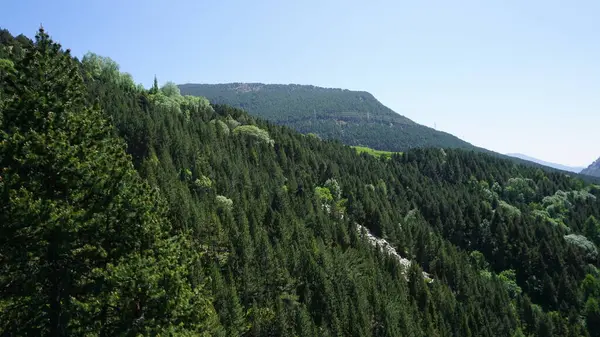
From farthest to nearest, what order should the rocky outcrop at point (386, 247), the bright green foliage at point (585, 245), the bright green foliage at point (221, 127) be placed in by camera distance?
the bright green foliage at point (585, 245) < the bright green foliage at point (221, 127) < the rocky outcrop at point (386, 247)

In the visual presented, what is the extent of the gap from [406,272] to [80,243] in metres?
90.4

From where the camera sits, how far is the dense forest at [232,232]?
17.7 m

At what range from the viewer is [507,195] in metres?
198

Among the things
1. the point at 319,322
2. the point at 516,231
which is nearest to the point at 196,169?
the point at 319,322

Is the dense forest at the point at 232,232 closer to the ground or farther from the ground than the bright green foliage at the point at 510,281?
farther from the ground

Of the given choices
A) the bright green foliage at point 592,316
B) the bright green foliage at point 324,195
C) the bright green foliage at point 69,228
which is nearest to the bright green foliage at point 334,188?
the bright green foliage at point 324,195

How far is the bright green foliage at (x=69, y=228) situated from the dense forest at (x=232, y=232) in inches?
3.0

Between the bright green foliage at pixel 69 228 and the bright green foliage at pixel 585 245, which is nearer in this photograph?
the bright green foliage at pixel 69 228

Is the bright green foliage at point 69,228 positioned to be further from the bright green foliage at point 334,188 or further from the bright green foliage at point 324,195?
the bright green foliage at point 334,188

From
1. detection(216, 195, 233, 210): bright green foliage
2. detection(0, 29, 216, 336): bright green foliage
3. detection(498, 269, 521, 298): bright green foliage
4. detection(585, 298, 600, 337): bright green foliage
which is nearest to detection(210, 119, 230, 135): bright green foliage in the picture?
detection(216, 195, 233, 210): bright green foliage

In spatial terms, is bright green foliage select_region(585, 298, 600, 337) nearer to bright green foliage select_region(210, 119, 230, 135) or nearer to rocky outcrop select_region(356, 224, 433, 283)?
rocky outcrop select_region(356, 224, 433, 283)

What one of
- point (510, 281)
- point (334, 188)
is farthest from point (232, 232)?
point (510, 281)

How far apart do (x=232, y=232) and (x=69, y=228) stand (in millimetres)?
54890

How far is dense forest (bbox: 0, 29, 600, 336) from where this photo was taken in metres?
17.7
